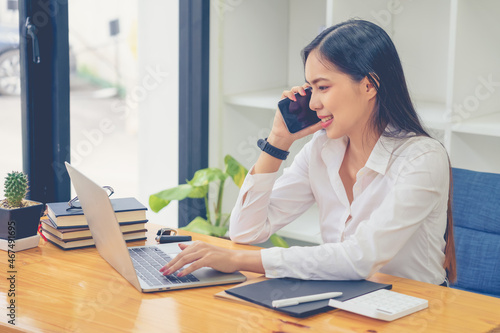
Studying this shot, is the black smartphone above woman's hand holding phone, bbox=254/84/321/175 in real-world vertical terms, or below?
above

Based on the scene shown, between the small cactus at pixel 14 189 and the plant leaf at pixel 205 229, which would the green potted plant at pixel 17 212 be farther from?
the plant leaf at pixel 205 229

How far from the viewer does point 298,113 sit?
180 centimetres

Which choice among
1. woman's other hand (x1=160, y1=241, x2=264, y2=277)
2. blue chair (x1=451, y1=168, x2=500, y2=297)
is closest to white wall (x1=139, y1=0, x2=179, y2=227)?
blue chair (x1=451, y1=168, x2=500, y2=297)

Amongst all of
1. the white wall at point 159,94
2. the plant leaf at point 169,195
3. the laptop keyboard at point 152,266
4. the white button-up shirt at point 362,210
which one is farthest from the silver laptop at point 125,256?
the white wall at point 159,94

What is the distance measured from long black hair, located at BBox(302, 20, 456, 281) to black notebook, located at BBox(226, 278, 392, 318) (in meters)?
0.39

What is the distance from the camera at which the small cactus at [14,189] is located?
5.49 ft

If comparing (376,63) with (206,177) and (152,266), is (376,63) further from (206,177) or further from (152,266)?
(206,177)

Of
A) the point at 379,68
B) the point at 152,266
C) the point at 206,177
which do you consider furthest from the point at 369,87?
the point at 206,177

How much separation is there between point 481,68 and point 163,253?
142cm

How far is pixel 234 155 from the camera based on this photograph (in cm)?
309

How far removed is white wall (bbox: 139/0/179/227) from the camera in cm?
299

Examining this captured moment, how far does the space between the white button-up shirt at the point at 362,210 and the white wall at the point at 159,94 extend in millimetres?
1236

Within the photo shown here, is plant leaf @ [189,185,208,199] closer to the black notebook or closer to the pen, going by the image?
the black notebook

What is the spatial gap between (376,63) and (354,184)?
0.32 m
